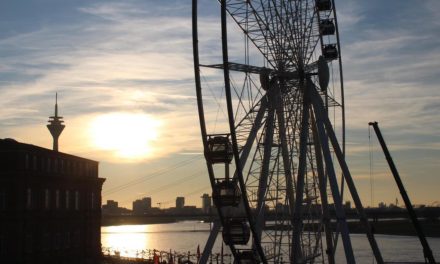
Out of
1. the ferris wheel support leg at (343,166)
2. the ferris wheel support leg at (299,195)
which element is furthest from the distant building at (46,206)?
the ferris wheel support leg at (343,166)

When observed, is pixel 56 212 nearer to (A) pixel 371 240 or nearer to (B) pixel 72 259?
(B) pixel 72 259

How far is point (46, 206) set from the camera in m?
49.2

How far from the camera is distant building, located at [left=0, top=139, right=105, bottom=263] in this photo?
45219 mm

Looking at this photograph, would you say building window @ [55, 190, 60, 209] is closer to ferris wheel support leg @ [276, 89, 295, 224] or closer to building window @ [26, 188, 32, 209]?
building window @ [26, 188, 32, 209]

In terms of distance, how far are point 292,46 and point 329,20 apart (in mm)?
5137

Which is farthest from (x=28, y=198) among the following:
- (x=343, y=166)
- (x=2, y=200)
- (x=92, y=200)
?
(x=343, y=166)

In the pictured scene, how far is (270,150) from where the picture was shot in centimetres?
3219

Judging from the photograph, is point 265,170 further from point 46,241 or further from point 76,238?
point 76,238

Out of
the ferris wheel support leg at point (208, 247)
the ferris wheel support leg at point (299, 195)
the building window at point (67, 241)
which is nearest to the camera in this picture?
the ferris wheel support leg at point (208, 247)

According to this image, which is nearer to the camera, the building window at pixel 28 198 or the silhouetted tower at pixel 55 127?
the building window at pixel 28 198

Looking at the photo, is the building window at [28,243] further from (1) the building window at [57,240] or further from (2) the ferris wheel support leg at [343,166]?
(2) the ferris wheel support leg at [343,166]

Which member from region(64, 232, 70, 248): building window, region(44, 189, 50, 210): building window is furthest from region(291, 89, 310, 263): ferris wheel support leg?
region(64, 232, 70, 248): building window

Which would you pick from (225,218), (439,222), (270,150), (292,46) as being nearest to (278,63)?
(292,46)

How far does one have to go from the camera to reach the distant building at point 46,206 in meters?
45.2
